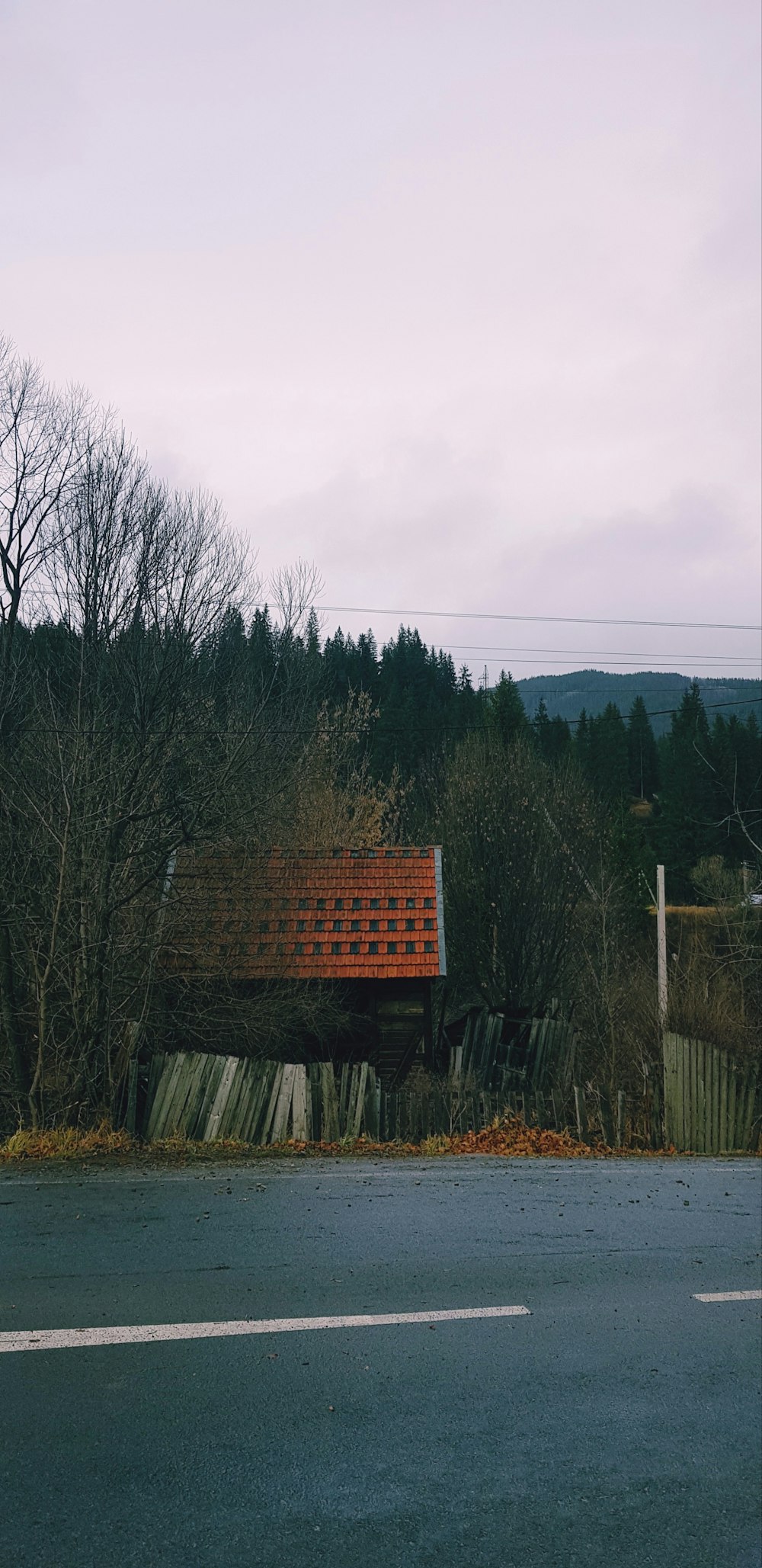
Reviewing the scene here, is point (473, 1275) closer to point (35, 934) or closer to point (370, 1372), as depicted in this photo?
point (370, 1372)

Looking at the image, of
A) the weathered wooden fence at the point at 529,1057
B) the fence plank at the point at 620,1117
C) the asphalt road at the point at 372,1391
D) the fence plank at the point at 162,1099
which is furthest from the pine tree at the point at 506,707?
the asphalt road at the point at 372,1391

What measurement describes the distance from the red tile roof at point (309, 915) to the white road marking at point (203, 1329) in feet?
26.2

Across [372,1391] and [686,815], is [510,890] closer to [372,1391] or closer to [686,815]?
[372,1391]

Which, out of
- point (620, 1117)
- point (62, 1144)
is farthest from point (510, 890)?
point (62, 1144)

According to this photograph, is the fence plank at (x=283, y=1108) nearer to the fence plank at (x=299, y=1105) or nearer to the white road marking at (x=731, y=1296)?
the fence plank at (x=299, y=1105)

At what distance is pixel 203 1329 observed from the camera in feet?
18.2

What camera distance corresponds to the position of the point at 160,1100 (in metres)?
11.7

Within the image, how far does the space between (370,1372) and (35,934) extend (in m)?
8.37

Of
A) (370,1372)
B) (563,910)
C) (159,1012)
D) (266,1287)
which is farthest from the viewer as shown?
(563,910)

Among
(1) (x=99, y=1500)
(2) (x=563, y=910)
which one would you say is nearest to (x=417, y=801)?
(2) (x=563, y=910)

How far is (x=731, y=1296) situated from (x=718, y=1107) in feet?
27.8

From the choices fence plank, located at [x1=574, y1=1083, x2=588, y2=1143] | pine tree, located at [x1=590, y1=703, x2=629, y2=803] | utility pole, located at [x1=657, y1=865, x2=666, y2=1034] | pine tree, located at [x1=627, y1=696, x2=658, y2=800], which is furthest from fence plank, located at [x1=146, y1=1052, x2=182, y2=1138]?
pine tree, located at [x1=627, y1=696, x2=658, y2=800]

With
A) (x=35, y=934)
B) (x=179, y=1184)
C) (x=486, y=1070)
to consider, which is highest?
(x=35, y=934)

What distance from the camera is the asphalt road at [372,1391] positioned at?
391 cm
